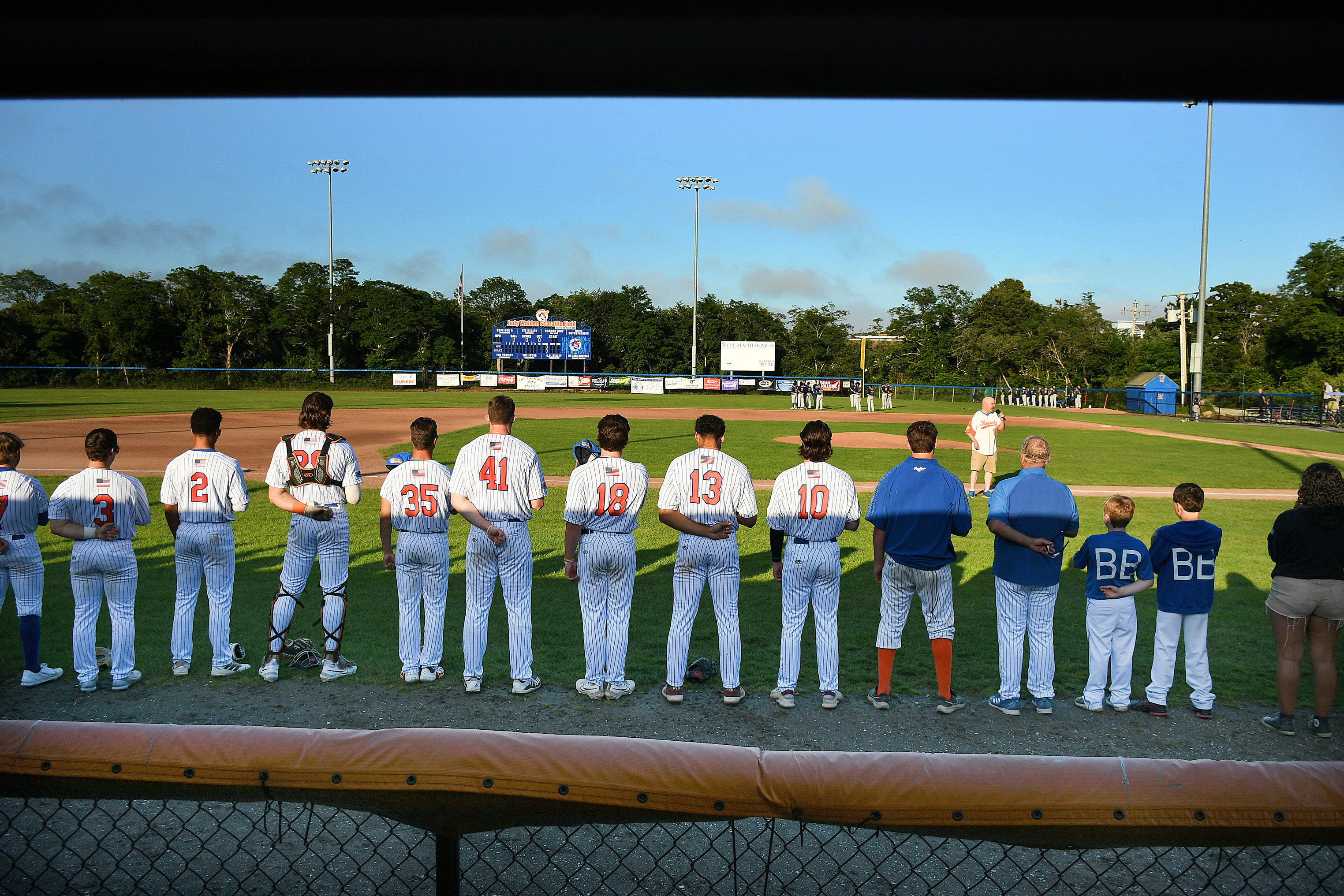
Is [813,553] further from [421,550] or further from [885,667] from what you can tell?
[421,550]

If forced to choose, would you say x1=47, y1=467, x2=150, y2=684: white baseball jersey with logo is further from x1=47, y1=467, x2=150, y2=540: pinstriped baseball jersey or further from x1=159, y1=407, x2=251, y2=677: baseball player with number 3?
x1=159, y1=407, x2=251, y2=677: baseball player with number 3

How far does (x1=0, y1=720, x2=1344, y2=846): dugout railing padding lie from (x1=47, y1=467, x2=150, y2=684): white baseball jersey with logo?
455 cm

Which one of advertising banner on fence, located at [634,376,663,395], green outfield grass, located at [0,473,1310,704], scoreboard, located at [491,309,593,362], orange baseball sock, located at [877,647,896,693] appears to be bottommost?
green outfield grass, located at [0,473,1310,704]

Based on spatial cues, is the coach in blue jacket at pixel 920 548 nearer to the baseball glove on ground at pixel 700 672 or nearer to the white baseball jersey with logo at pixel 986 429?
the baseball glove on ground at pixel 700 672

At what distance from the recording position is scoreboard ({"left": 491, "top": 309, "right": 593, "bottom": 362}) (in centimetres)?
6356

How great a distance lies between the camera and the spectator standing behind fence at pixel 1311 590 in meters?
5.55

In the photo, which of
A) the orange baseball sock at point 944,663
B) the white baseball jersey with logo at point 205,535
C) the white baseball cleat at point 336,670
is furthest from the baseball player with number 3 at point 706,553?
the white baseball jersey with logo at point 205,535

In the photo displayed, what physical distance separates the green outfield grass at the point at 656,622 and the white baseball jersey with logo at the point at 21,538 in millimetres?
718

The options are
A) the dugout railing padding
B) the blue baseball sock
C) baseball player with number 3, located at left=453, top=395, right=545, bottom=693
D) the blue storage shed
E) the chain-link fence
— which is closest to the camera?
the dugout railing padding

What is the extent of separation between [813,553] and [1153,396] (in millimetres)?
45755

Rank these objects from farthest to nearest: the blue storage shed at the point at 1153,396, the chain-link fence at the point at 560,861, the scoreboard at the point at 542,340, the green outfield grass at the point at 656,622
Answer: the scoreboard at the point at 542,340 → the blue storage shed at the point at 1153,396 → the green outfield grass at the point at 656,622 → the chain-link fence at the point at 560,861

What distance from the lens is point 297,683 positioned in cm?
646

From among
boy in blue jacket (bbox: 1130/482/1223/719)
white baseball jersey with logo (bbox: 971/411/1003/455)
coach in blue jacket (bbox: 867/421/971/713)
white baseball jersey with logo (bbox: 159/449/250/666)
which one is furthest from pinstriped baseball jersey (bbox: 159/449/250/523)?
white baseball jersey with logo (bbox: 971/411/1003/455)

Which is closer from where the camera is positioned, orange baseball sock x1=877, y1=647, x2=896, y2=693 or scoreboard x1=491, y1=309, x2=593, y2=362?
orange baseball sock x1=877, y1=647, x2=896, y2=693
